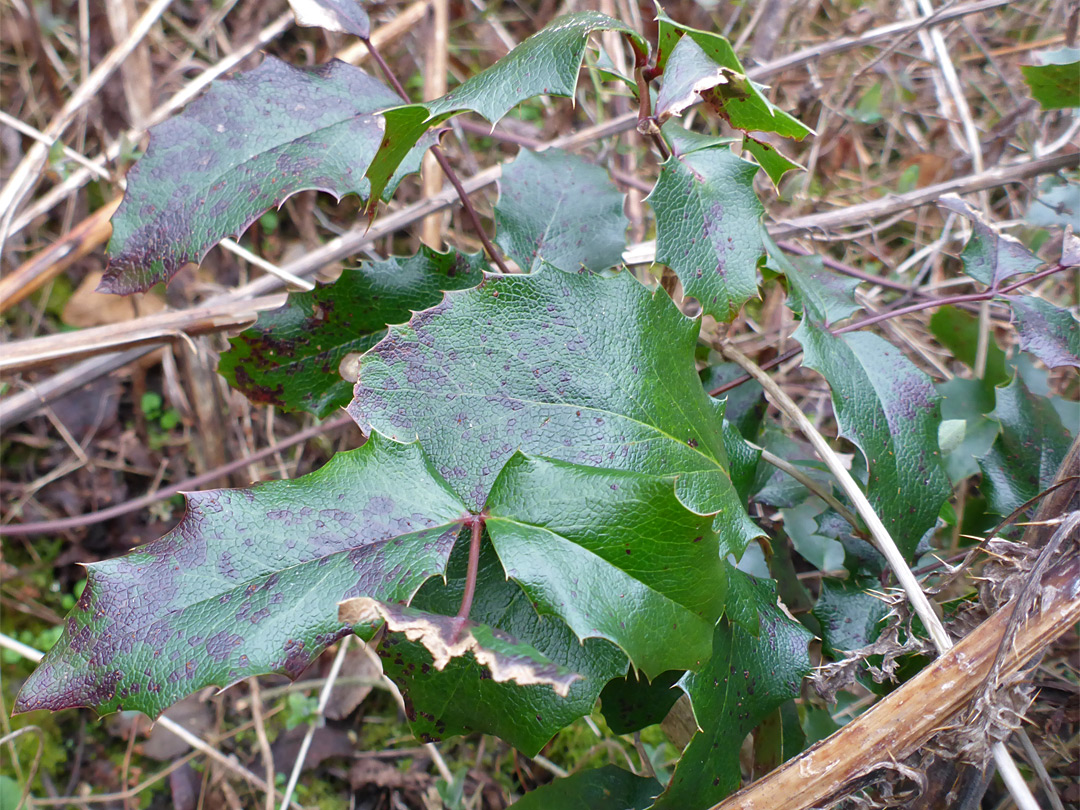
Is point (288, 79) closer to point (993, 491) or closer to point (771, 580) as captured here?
point (771, 580)

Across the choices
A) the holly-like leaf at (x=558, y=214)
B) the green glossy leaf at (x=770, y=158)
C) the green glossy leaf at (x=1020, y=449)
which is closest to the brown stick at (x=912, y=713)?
the green glossy leaf at (x=1020, y=449)

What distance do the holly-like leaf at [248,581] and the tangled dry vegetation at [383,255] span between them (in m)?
0.44

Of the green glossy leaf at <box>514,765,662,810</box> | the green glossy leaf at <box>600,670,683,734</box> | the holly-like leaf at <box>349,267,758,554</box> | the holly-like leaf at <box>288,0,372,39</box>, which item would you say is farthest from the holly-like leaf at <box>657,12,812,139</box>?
the green glossy leaf at <box>514,765,662,810</box>

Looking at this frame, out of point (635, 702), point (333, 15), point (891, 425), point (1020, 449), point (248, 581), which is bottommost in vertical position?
point (635, 702)

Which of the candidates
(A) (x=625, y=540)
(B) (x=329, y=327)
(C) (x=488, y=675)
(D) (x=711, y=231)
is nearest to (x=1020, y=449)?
(D) (x=711, y=231)

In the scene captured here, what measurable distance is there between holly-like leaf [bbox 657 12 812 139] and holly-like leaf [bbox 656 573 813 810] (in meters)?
0.52

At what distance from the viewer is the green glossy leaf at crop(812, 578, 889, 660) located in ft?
2.96

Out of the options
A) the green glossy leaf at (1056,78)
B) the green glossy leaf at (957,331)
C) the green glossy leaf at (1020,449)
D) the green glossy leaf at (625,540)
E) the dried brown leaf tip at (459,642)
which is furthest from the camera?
the green glossy leaf at (957,331)

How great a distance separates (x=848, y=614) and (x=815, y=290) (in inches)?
17.4

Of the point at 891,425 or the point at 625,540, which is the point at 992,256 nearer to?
the point at 891,425

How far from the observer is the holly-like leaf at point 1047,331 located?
0.97 metres

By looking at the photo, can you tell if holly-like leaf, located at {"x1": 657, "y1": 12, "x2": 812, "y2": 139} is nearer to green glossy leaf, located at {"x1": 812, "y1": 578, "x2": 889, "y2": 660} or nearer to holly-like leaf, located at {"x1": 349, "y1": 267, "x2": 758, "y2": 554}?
holly-like leaf, located at {"x1": 349, "y1": 267, "x2": 758, "y2": 554}

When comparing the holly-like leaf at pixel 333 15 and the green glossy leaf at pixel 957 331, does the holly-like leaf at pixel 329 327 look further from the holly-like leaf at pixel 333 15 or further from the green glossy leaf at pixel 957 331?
the green glossy leaf at pixel 957 331

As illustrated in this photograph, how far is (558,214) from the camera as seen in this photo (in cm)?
107
